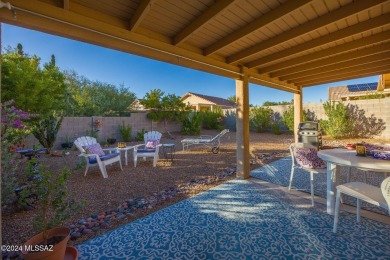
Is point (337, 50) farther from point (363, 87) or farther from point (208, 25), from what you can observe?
point (363, 87)

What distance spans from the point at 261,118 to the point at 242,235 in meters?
10.9

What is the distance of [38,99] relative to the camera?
796 centimetres

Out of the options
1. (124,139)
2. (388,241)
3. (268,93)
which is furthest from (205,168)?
(268,93)

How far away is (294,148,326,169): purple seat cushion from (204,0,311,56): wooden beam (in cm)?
198

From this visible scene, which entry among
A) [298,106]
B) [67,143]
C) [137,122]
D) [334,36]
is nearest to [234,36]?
[334,36]

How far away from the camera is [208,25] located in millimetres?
2400

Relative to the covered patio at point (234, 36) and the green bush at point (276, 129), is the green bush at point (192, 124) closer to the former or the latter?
the green bush at point (276, 129)

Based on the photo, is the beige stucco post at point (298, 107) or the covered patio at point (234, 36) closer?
Result: the covered patio at point (234, 36)

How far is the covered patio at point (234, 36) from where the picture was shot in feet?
5.98

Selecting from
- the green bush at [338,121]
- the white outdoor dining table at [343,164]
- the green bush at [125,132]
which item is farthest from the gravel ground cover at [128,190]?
the green bush at [338,121]

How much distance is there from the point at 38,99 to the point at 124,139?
12.8ft

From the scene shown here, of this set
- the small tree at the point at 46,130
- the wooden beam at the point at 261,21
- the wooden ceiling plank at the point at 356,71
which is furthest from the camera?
the small tree at the point at 46,130

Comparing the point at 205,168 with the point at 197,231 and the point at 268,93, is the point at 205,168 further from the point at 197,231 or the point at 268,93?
the point at 268,93

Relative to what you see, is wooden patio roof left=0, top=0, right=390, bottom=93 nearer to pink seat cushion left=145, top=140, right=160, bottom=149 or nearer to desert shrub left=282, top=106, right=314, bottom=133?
pink seat cushion left=145, top=140, right=160, bottom=149
